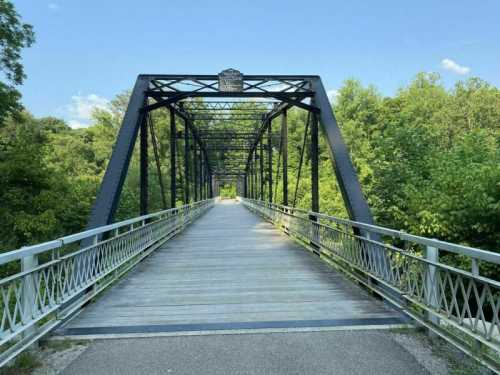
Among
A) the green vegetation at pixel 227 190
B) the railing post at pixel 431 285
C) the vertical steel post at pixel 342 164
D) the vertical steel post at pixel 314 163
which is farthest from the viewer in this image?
the green vegetation at pixel 227 190

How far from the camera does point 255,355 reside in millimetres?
3121

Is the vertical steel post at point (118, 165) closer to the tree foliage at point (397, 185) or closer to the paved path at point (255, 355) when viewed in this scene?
the paved path at point (255, 355)

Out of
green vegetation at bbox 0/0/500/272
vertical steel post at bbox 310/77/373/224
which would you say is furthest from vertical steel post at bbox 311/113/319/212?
green vegetation at bbox 0/0/500/272

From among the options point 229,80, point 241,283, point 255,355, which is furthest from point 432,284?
point 229,80

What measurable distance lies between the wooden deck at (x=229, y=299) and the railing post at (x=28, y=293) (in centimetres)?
61

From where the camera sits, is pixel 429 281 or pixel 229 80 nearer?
pixel 429 281

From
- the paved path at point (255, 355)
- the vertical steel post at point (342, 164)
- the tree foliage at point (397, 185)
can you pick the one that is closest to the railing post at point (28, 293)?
the paved path at point (255, 355)

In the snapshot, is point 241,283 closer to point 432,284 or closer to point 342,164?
point 432,284

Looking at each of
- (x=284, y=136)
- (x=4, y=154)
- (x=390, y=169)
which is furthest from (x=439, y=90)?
(x=4, y=154)

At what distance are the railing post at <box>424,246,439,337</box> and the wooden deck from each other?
506 millimetres

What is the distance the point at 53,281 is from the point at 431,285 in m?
3.39

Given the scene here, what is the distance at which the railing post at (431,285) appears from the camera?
11.1ft

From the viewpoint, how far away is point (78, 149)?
5231 cm

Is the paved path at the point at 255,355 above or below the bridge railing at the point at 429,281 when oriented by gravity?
below
